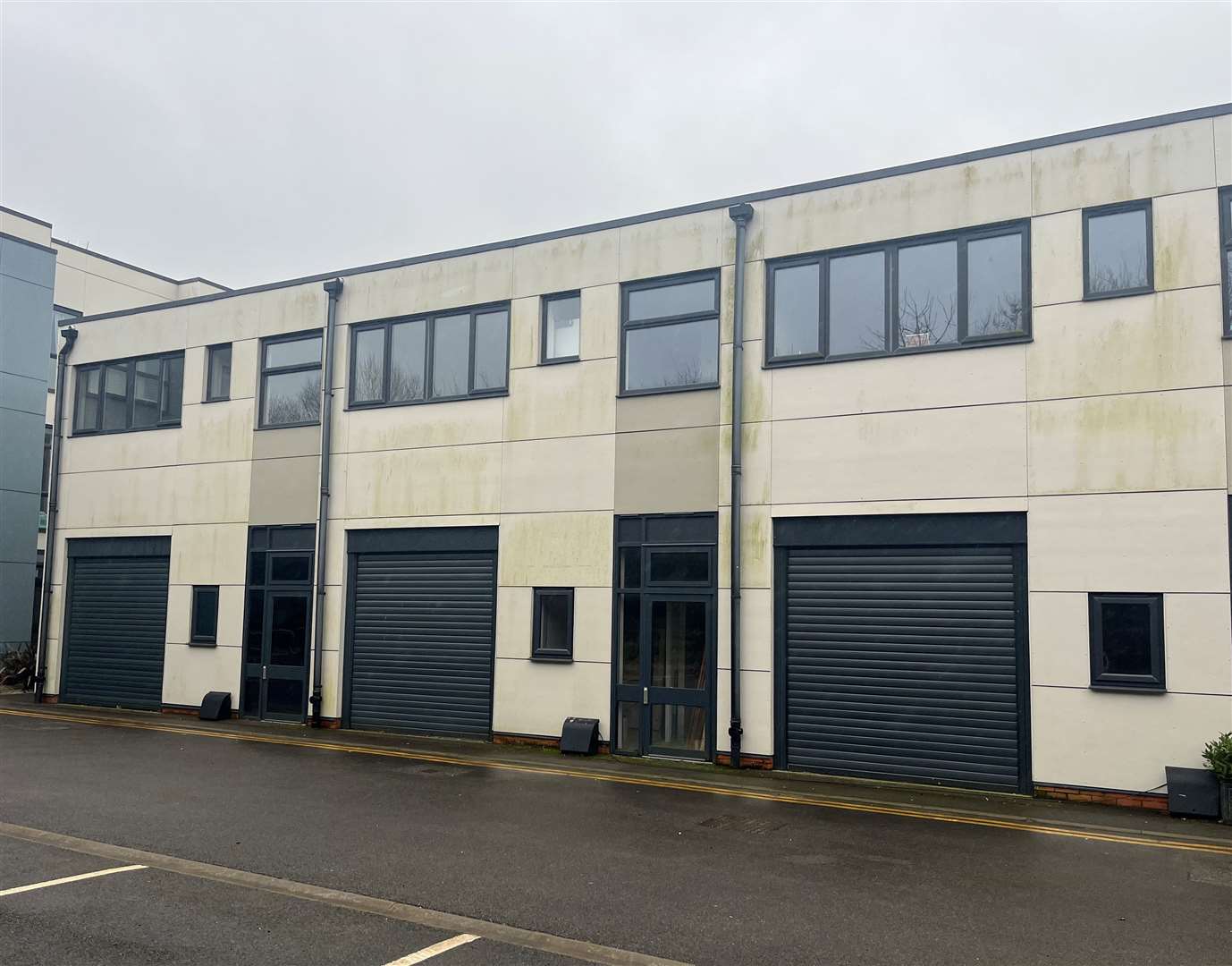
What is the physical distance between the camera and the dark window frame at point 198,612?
20.6 metres

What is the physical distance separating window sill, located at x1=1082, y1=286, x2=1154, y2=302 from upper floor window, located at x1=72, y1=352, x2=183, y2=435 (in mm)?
17063

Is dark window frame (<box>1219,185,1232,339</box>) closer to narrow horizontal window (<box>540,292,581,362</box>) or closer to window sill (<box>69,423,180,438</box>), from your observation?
narrow horizontal window (<box>540,292,581,362</box>)

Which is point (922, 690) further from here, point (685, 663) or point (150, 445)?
point (150, 445)

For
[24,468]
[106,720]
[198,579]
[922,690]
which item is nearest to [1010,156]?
[922,690]

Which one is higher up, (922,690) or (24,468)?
(24,468)

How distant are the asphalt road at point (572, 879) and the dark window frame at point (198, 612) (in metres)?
7.27

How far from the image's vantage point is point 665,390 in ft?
52.9

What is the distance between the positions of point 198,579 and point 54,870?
13026 millimetres

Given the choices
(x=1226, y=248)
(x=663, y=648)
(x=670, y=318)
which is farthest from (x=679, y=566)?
(x=1226, y=248)

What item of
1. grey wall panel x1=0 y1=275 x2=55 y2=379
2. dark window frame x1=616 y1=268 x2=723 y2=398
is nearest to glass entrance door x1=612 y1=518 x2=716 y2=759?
dark window frame x1=616 y1=268 x2=723 y2=398

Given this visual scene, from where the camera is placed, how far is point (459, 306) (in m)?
18.3

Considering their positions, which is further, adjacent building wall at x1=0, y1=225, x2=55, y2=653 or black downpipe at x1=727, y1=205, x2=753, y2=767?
adjacent building wall at x1=0, y1=225, x2=55, y2=653

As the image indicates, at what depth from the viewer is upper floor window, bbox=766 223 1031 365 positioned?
13.9 metres

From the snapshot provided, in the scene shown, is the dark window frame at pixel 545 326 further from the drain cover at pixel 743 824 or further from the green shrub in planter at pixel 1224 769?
Result: the green shrub in planter at pixel 1224 769
